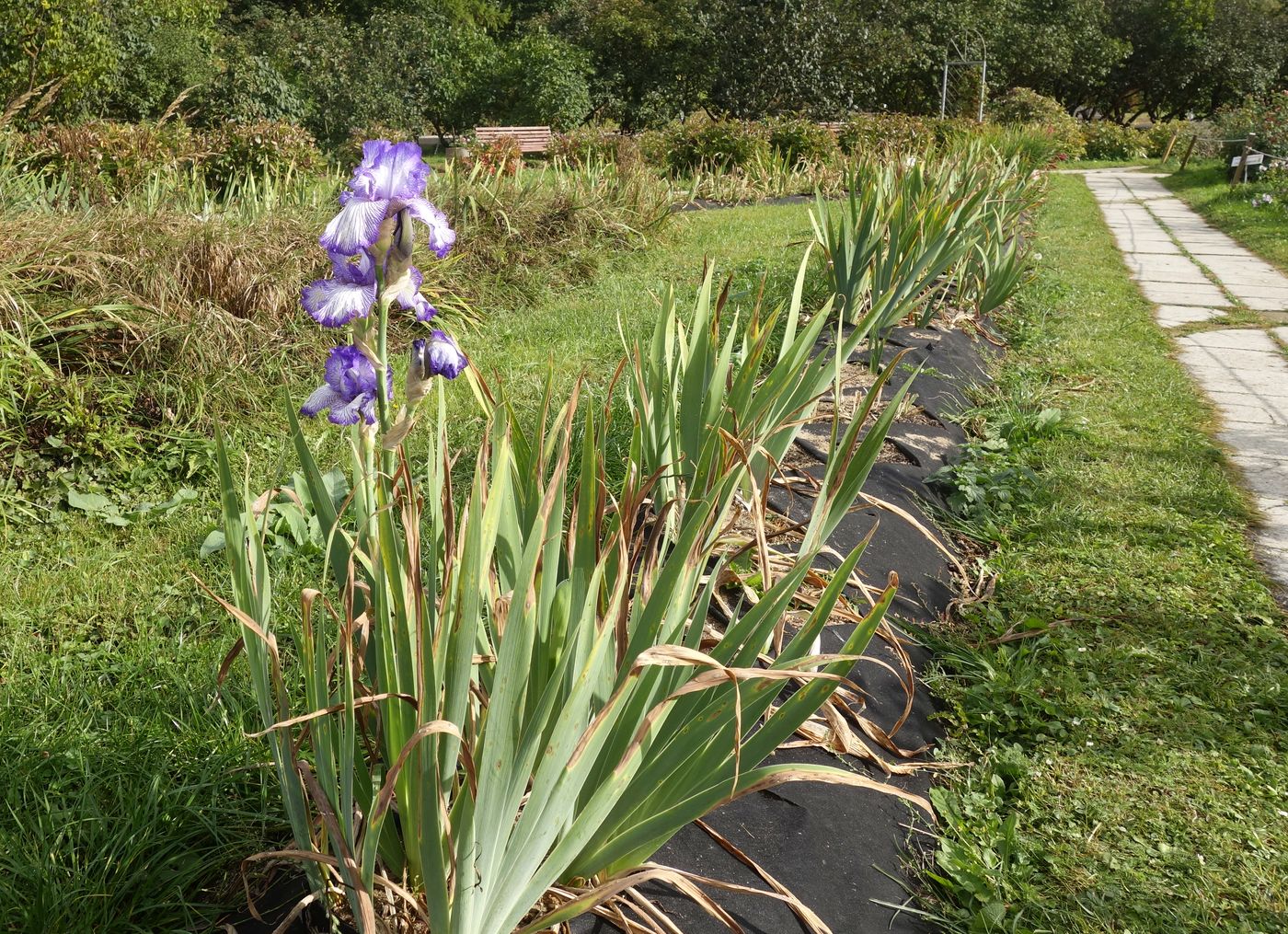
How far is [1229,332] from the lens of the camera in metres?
6.01

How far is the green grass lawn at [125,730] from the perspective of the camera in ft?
4.65

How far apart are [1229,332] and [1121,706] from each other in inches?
181

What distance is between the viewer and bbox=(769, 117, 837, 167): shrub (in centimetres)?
1320

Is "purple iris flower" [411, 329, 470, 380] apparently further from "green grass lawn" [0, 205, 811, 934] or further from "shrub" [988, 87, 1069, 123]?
"shrub" [988, 87, 1069, 123]

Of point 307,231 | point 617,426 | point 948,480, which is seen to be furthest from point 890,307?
point 307,231

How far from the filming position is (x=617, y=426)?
330 cm

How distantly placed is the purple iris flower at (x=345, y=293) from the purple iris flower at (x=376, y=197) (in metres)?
0.05

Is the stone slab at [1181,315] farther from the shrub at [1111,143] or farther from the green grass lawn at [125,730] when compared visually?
the shrub at [1111,143]

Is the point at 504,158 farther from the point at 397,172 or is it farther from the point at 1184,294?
the point at 397,172

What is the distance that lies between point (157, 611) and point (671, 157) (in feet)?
37.3

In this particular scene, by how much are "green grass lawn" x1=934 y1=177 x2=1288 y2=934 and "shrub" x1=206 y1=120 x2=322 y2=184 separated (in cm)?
639

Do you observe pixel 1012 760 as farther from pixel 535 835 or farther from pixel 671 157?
pixel 671 157

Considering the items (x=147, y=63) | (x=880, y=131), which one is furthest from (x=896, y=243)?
(x=147, y=63)

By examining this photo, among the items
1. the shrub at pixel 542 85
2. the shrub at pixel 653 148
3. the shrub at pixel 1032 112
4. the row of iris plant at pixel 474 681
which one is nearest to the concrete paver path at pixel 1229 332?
the row of iris plant at pixel 474 681
